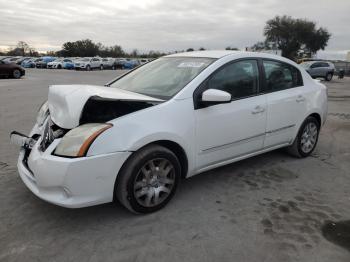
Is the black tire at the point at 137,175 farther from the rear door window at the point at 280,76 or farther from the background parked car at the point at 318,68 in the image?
the background parked car at the point at 318,68

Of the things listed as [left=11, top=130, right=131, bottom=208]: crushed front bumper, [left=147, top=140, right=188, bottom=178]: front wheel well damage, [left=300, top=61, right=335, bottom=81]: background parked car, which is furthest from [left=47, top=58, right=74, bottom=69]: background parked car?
[left=11, top=130, right=131, bottom=208]: crushed front bumper

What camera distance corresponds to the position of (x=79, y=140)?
298cm

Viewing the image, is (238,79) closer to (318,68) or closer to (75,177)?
(75,177)

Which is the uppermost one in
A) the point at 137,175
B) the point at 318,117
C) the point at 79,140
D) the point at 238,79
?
the point at 238,79

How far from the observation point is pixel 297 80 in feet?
16.4

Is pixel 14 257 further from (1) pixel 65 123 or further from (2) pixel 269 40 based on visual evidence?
(2) pixel 269 40

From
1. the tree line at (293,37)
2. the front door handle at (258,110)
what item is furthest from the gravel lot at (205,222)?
the tree line at (293,37)

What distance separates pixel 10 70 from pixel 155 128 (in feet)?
72.7

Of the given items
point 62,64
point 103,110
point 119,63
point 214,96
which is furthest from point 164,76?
point 119,63

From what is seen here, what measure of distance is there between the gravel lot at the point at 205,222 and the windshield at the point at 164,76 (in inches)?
47.2

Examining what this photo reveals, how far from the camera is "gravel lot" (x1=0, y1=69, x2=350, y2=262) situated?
9.29ft

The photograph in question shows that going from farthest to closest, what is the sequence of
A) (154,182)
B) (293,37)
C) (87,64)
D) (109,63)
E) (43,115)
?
(293,37), (109,63), (87,64), (43,115), (154,182)

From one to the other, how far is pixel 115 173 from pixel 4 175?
203 centimetres

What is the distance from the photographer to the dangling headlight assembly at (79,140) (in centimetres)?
294
